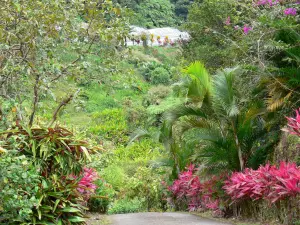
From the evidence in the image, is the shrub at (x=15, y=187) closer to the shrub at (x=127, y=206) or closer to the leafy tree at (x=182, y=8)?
the shrub at (x=127, y=206)

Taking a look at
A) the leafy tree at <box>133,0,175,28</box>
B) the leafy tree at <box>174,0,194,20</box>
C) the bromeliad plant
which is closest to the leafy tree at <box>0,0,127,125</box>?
the bromeliad plant

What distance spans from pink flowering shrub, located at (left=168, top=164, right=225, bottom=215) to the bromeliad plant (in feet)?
12.0

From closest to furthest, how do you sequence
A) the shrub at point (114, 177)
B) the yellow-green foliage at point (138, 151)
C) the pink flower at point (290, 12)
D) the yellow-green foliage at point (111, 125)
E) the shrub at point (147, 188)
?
the pink flower at point (290, 12) → the shrub at point (147, 188) → the shrub at point (114, 177) → the yellow-green foliage at point (138, 151) → the yellow-green foliage at point (111, 125)

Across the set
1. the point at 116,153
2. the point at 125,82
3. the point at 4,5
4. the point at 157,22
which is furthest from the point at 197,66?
the point at 157,22

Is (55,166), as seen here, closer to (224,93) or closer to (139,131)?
(224,93)

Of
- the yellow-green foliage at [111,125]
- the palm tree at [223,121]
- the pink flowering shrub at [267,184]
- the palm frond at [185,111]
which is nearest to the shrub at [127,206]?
the palm frond at [185,111]

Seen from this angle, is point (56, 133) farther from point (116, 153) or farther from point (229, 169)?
point (116, 153)

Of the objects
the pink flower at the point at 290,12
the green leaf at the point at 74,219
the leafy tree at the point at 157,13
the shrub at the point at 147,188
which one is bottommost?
the shrub at the point at 147,188

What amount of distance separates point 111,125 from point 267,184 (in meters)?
16.3

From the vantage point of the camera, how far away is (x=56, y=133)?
731 centimetres

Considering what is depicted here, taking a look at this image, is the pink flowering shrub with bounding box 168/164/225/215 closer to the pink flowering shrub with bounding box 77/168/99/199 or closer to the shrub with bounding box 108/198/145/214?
the shrub with bounding box 108/198/145/214

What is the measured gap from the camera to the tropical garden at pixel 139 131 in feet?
22.8

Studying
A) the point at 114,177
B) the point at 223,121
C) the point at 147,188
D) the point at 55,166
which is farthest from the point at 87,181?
the point at 114,177

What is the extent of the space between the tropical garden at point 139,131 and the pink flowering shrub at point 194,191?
3 cm
